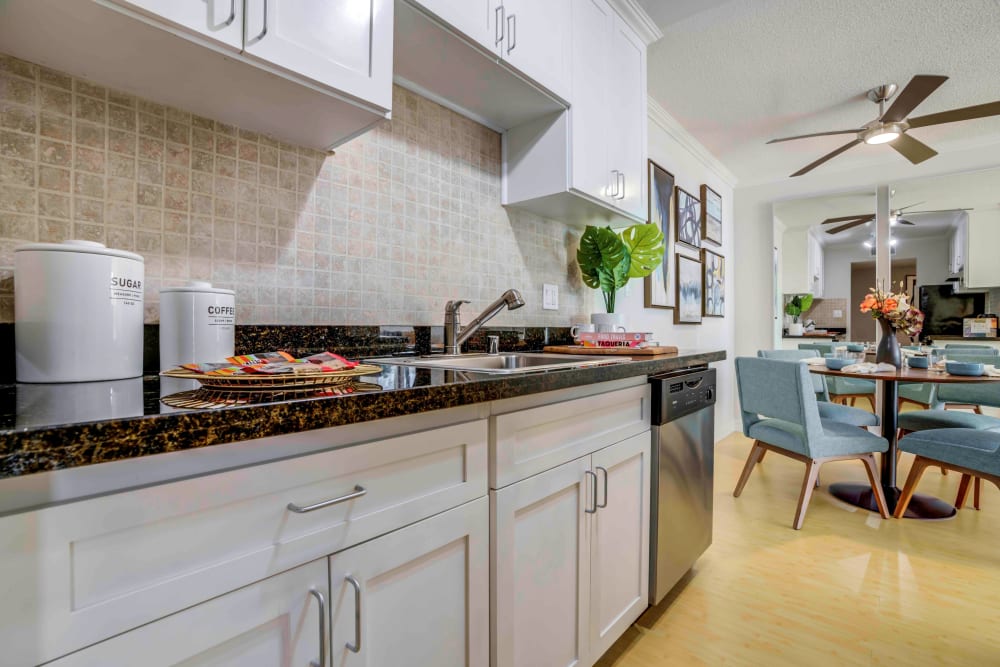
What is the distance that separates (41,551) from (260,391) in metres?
0.26

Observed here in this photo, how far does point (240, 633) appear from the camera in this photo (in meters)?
0.56

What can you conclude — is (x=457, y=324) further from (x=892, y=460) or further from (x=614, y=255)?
(x=892, y=460)

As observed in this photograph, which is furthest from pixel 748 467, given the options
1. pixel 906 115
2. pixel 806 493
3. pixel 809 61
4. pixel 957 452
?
pixel 809 61

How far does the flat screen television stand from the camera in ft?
13.3

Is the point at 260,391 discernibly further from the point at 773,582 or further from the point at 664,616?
the point at 773,582

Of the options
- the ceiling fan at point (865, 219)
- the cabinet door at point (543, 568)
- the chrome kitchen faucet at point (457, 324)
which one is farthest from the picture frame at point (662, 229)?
the ceiling fan at point (865, 219)

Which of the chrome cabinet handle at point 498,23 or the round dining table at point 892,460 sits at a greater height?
the chrome cabinet handle at point 498,23

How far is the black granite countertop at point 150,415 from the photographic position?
410 mm

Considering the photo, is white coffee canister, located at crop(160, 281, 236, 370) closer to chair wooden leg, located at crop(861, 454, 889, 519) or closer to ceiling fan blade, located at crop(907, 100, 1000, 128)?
chair wooden leg, located at crop(861, 454, 889, 519)

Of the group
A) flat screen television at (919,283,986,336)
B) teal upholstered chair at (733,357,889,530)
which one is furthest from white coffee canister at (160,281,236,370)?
flat screen television at (919,283,986,336)

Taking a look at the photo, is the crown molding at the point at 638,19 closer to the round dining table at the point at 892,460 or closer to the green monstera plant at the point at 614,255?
the green monstera plant at the point at 614,255

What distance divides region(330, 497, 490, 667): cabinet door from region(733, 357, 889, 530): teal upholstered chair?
2062 millimetres

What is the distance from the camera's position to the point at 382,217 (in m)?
1.47

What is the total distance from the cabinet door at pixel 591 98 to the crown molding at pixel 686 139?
129cm
